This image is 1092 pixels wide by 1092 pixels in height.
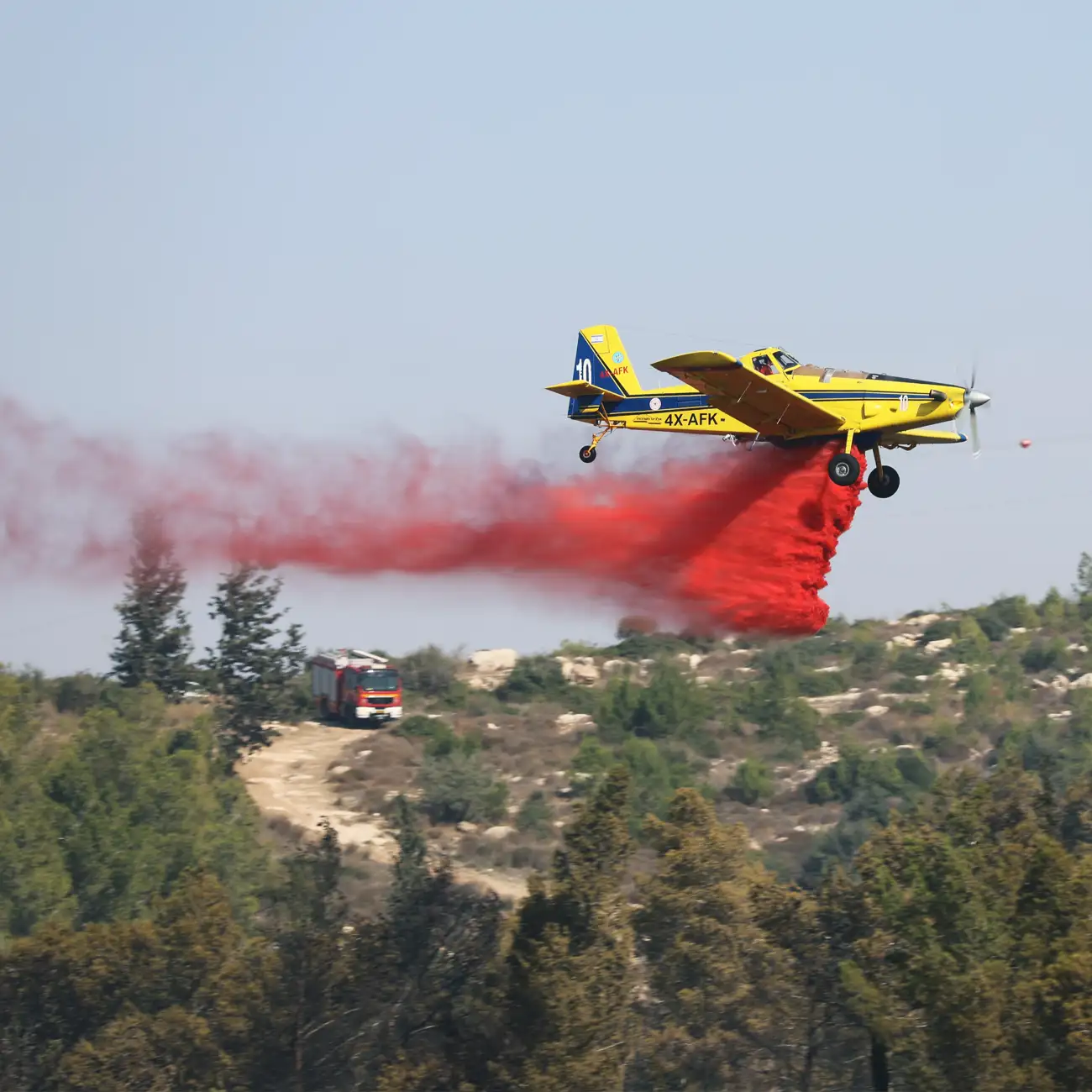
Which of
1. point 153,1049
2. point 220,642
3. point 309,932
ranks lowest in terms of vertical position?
point 153,1049

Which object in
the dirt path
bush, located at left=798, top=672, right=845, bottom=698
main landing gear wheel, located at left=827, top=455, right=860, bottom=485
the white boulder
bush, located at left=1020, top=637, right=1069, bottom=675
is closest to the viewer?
main landing gear wheel, located at left=827, top=455, right=860, bottom=485

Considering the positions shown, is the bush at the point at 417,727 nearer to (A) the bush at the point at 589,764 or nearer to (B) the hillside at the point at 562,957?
(A) the bush at the point at 589,764

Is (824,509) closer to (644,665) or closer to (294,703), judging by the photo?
(294,703)

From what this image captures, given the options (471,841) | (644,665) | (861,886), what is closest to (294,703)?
(471,841)

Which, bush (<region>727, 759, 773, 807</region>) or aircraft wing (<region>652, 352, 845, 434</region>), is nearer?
aircraft wing (<region>652, 352, 845, 434</region>)

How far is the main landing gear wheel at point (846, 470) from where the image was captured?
32312 mm

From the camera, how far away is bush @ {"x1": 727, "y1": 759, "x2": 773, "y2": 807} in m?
96.6

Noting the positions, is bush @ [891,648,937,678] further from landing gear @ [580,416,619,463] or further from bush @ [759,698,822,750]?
landing gear @ [580,416,619,463]

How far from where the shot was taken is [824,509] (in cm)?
3409

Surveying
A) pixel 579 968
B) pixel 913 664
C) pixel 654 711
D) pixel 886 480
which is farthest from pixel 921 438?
pixel 913 664

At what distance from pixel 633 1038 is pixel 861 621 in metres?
102

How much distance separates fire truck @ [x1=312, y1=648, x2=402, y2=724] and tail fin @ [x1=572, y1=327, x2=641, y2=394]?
187 ft

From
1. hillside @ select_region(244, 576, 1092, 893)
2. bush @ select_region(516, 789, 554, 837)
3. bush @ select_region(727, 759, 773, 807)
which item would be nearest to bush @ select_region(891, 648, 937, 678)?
hillside @ select_region(244, 576, 1092, 893)

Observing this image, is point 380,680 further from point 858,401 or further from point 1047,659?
point 858,401
